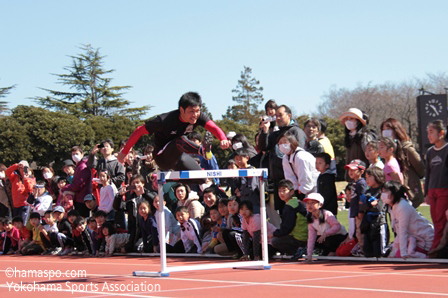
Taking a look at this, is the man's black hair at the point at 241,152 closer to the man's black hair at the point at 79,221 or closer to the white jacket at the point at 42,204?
the man's black hair at the point at 79,221

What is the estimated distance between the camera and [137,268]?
10.2 metres

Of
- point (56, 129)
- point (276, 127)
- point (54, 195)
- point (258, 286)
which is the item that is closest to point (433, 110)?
point (276, 127)

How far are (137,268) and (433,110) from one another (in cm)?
1343

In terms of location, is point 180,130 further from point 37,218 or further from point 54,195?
point 54,195

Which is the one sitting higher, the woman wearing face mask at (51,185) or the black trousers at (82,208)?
the woman wearing face mask at (51,185)

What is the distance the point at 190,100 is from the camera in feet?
28.0

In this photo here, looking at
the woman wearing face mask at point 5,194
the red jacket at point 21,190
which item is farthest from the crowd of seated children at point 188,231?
the woman wearing face mask at point 5,194

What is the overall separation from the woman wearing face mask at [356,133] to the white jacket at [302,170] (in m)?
0.70

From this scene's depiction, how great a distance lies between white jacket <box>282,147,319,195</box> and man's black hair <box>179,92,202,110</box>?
2794 mm

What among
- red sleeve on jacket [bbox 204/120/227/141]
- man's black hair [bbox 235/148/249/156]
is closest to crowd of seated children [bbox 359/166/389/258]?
red sleeve on jacket [bbox 204/120/227/141]

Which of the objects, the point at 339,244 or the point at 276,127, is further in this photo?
the point at 276,127

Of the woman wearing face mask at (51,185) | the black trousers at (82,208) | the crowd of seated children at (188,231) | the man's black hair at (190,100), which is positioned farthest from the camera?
the woman wearing face mask at (51,185)

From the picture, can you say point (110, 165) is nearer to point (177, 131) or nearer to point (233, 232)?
point (233, 232)

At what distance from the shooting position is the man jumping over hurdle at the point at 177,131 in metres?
8.57
